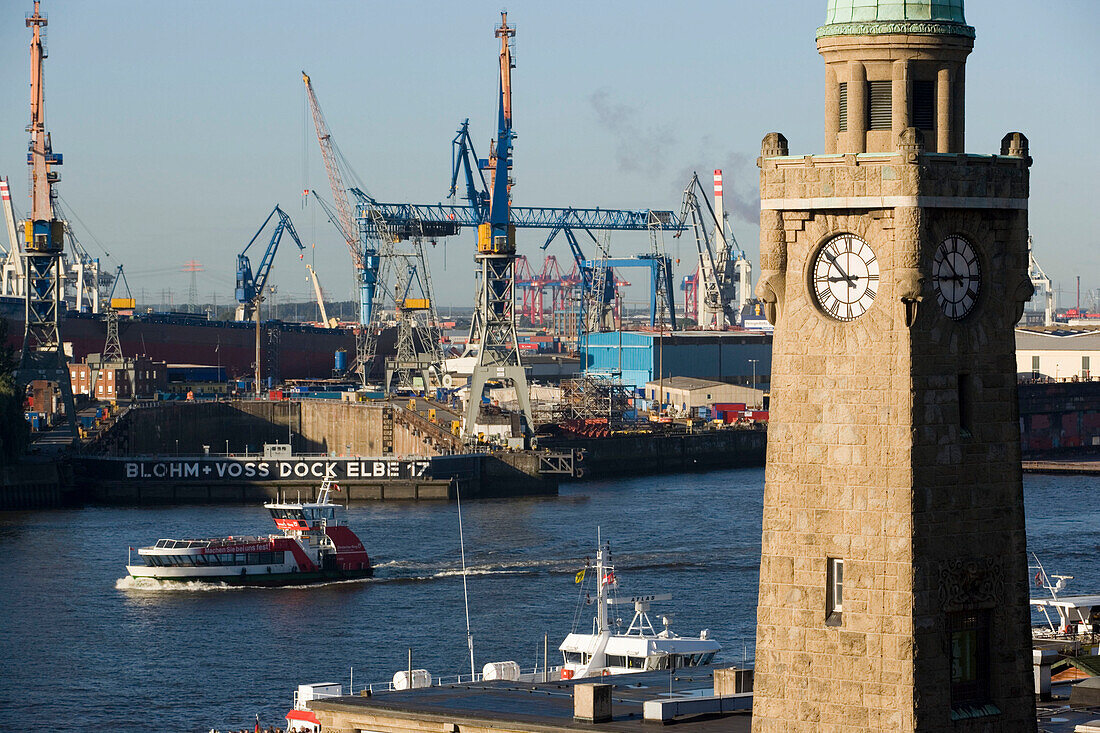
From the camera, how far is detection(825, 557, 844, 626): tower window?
15188 millimetres

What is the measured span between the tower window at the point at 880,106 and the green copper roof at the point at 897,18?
436 mm

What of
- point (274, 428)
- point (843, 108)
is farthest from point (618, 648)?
point (274, 428)

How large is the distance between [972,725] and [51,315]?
305 feet

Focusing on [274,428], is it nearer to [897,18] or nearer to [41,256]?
[41,256]

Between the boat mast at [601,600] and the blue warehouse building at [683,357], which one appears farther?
the blue warehouse building at [683,357]

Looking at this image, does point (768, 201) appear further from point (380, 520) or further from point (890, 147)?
point (380, 520)

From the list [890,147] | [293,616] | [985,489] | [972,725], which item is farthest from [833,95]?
[293,616]

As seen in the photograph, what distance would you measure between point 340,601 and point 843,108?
41.2m

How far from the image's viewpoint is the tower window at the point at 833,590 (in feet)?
49.8

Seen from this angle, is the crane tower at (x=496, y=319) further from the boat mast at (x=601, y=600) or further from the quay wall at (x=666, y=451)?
the boat mast at (x=601, y=600)

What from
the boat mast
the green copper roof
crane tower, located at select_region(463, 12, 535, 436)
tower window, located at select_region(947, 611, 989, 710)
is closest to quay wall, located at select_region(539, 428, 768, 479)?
crane tower, located at select_region(463, 12, 535, 436)

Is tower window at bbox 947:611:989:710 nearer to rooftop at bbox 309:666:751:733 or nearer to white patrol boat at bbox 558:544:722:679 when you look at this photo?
rooftop at bbox 309:666:751:733

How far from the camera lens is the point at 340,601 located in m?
54.6

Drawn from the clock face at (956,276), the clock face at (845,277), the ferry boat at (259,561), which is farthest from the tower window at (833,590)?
the ferry boat at (259,561)
